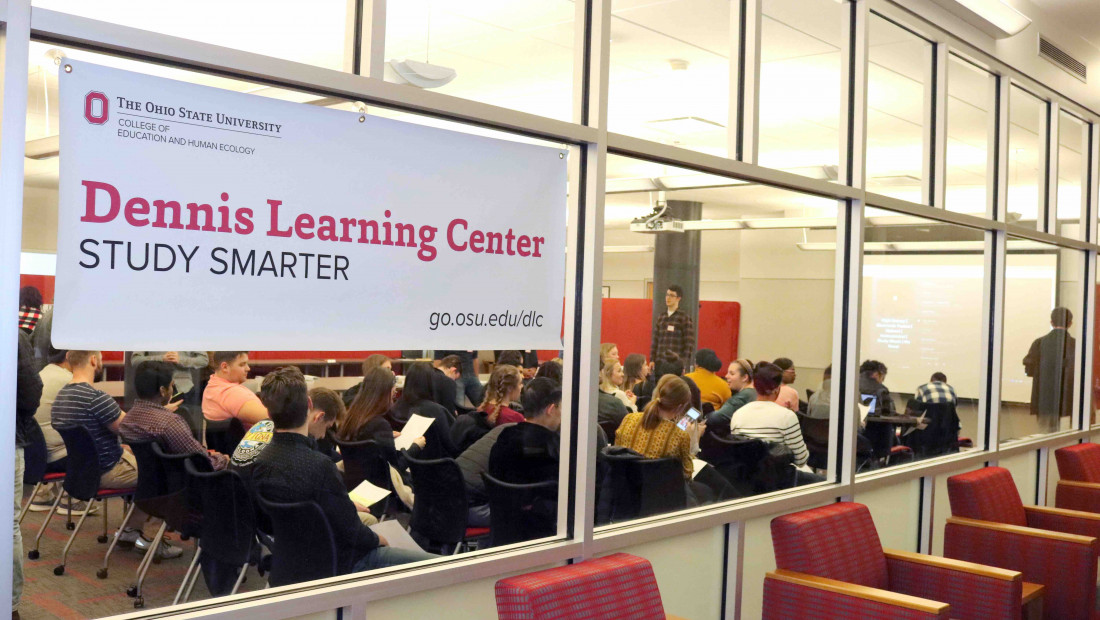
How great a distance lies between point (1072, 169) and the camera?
21.2 feet

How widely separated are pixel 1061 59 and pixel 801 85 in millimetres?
2070

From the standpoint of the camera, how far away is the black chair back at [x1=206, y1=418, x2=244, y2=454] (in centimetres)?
224

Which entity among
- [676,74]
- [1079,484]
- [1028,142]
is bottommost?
[1079,484]

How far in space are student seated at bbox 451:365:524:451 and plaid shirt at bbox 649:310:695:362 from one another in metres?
0.68

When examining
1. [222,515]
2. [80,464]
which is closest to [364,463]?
[222,515]

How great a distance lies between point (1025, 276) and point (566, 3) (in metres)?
4.05

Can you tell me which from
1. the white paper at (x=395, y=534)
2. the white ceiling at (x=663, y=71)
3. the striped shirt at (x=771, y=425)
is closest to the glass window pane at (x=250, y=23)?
the white ceiling at (x=663, y=71)

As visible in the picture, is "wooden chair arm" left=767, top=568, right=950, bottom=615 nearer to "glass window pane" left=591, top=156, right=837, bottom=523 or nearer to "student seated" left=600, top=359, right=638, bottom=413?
"glass window pane" left=591, top=156, right=837, bottom=523

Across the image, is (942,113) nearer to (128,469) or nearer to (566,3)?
(566,3)

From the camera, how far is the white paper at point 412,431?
2.71 metres

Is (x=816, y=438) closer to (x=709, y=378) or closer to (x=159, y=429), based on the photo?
(x=709, y=378)

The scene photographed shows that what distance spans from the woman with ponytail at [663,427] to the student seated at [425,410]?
0.70m

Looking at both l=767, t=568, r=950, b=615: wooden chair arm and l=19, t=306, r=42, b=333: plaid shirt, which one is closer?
l=19, t=306, r=42, b=333: plaid shirt

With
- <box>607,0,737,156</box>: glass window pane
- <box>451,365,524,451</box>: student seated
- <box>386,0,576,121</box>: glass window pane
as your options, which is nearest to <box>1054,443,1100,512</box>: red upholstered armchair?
<box>607,0,737,156</box>: glass window pane
